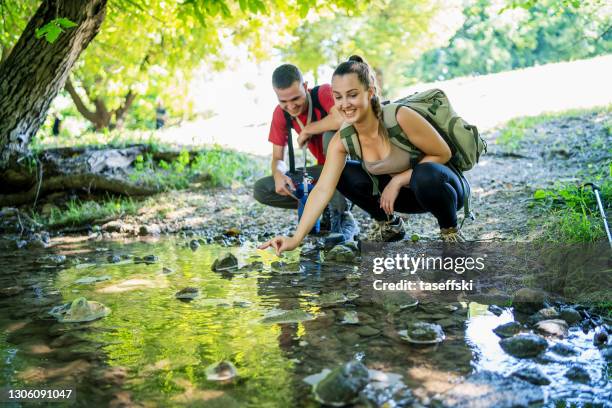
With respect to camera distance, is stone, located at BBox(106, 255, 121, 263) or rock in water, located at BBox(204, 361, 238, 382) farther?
stone, located at BBox(106, 255, 121, 263)

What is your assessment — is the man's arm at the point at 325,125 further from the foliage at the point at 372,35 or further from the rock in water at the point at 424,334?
the foliage at the point at 372,35

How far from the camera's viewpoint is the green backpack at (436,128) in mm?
3527

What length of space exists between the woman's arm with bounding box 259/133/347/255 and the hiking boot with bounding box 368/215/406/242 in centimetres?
80

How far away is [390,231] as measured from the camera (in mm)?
4352

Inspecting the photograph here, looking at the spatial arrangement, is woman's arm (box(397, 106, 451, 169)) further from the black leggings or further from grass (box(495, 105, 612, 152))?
grass (box(495, 105, 612, 152))

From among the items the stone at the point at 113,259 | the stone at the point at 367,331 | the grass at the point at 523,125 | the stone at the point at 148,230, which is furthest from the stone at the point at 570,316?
the grass at the point at 523,125

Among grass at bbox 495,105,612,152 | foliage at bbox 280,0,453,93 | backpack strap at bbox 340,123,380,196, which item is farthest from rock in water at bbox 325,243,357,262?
foliage at bbox 280,0,453,93

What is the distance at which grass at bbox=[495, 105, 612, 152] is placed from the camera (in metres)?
9.36

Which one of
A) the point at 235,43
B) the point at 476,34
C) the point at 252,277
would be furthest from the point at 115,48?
the point at 476,34

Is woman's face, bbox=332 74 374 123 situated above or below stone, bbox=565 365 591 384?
above

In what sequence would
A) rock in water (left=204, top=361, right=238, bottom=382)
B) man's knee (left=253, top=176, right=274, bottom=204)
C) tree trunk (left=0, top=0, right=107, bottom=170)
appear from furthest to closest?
1. tree trunk (left=0, top=0, right=107, bottom=170)
2. man's knee (left=253, top=176, right=274, bottom=204)
3. rock in water (left=204, top=361, right=238, bottom=382)

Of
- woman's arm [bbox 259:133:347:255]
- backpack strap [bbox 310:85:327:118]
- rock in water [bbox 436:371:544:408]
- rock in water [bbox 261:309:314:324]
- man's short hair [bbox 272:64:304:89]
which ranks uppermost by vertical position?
man's short hair [bbox 272:64:304:89]

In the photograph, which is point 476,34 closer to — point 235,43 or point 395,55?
point 395,55

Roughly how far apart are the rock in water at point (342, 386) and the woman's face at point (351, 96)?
5.71 ft
